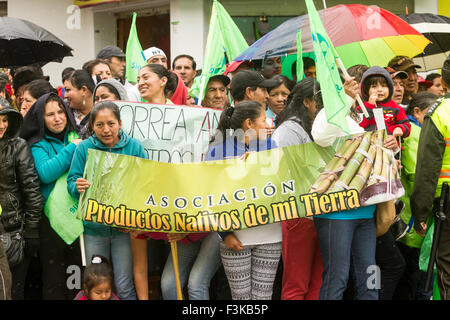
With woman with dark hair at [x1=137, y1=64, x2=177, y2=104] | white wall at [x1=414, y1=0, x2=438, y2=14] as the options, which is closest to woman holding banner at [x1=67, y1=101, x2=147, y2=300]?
woman with dark hair at [x1=137, y1=64, x2=177, y2=104]

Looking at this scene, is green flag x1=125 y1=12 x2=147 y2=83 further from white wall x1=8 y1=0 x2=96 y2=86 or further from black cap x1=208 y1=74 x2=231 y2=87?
white wall x1=8 y1=0 x2=96 y2=86

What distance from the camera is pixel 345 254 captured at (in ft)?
16.4

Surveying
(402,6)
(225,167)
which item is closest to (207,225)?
(225,167)

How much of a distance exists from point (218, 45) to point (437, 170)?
2858mm

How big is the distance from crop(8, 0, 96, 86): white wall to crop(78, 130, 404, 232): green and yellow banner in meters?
9.69

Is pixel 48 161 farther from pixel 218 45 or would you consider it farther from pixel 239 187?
pixel 218 45

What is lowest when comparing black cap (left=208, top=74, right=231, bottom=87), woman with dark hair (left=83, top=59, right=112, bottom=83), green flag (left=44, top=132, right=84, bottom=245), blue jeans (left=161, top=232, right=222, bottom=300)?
blue jeans (left=161, top=232, right=222, bottom=300)

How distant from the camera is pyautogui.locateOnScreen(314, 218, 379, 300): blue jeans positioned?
16.4 feet

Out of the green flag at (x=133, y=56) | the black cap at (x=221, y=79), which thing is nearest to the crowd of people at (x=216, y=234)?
the black cap at (x=221, y=79)

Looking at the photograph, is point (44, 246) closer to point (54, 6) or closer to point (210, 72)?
point (210, 72)

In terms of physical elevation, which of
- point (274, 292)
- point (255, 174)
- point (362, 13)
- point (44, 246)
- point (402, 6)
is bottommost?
point (274, 292)

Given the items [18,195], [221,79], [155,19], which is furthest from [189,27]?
[18,195]

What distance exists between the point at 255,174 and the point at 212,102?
185 centimetres
